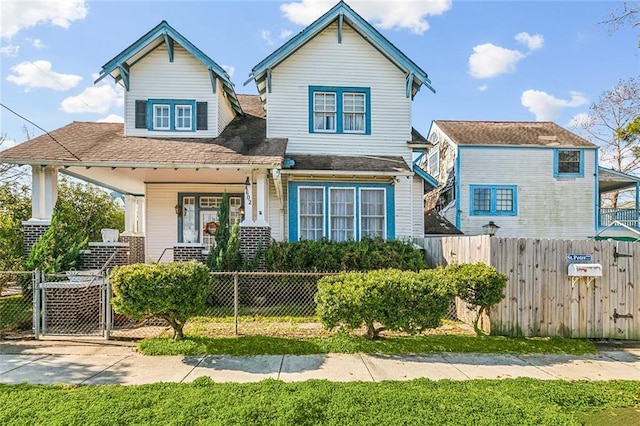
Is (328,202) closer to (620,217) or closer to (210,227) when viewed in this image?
(210,227)

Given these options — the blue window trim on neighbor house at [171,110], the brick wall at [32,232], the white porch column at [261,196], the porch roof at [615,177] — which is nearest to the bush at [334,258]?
the white porch column at [261,196]

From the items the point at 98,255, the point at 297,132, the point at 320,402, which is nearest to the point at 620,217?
the point at 297,132

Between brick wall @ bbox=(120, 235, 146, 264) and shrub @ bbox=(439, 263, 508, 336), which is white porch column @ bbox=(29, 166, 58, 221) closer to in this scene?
brick wall @ bbox=(120, 235, 146, 264)

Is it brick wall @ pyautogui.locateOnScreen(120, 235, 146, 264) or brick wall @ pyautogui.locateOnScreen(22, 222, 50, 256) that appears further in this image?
brick wall @ pyautogui.locateOnScreen(120, 235, 146, 264)

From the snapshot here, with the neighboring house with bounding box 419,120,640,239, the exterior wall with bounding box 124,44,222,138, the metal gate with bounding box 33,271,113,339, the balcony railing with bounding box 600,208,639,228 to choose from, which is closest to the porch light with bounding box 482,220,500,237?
the neighboring house with bounding box 419,120,640,239

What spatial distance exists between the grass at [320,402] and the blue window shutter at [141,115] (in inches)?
383

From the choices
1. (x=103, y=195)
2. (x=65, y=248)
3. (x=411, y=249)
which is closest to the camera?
(x=65, y=248)

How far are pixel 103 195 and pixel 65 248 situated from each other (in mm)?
13854

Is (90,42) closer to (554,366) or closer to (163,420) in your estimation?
(163,420)

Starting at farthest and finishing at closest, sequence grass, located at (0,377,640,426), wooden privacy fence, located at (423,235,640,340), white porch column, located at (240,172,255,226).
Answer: white porch column, located at (240,172,255,226) → wooden privacy fence, located at (423,235,640,340) → grass, located at (0,377,640,426)

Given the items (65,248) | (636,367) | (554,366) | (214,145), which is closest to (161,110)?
(214,145)

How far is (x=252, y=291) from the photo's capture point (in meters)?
10.3

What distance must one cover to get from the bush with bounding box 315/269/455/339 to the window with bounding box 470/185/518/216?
1271 cm

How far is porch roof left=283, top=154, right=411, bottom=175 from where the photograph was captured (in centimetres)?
1194
